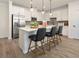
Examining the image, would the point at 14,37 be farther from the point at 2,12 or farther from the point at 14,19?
the point at 2,12

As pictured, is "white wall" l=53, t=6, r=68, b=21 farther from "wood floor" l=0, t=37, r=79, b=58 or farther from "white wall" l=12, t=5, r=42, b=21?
"wood floor" l=0, t=37, r=79, b=58

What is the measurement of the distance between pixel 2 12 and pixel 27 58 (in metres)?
5.57

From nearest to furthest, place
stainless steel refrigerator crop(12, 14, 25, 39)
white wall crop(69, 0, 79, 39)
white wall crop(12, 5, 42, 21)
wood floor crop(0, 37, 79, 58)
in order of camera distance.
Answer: wood floor crop(0, 37, 79, 58) < white wall crop(69, 0, 79, 39) < stainless steel refrigerator crop(12, 14, 25, 39) < white wall crop(12, 5, 42, 21)

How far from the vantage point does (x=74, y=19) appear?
741 centimetres

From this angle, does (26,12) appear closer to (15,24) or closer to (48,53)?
(15,24)

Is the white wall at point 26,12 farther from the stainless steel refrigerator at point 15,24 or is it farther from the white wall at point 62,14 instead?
the white wall at point 62,14

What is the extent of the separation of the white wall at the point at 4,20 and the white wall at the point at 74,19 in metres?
5.16

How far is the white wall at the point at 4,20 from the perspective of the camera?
7.65 meters

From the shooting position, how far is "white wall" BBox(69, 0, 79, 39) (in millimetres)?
7223

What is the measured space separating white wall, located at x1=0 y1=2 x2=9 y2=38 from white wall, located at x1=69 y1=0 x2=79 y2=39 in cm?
516

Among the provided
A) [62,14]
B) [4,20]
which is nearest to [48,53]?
[4,20]

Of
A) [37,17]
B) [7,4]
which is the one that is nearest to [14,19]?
[7,4]

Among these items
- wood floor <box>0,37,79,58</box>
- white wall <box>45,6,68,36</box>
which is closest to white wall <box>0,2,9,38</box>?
wood floor <box>0,37,79,58</box>

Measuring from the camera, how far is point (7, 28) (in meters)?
7.96
